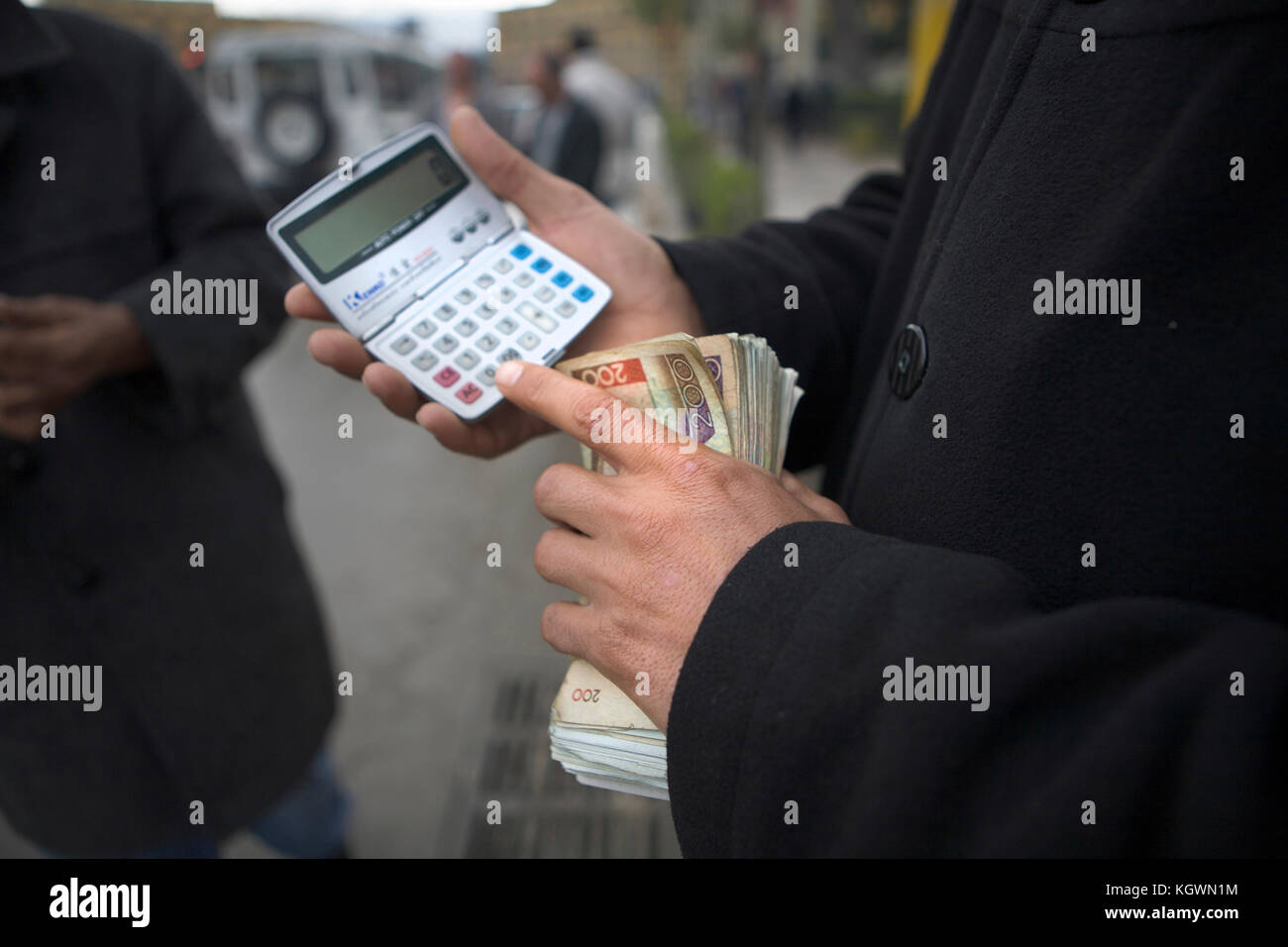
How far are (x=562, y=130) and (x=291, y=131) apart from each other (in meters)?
3.44

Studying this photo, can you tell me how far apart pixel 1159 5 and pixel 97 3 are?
2.76 metres

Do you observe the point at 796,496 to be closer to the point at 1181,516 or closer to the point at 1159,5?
the point at 1181,516

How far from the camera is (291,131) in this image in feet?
21.6

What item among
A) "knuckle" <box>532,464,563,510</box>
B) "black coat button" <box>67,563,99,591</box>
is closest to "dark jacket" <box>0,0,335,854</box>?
"black coat button" <box>67,563,99,591</box>

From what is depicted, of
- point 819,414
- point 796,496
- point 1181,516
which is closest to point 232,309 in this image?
point 819,414

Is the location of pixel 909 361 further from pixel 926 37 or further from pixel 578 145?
pixel 578 145

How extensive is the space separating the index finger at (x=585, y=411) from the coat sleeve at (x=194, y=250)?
36.9 inches

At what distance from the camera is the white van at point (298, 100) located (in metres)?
6.53

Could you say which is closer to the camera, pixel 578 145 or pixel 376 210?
pixel 376 210

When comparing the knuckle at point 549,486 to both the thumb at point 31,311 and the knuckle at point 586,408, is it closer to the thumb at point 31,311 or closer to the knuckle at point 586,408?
the knuckle at point 586,408

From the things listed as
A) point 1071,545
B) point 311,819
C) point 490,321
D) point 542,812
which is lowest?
point 542,812

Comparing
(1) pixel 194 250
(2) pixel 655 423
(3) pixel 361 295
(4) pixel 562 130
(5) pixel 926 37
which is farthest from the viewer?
(4) pixel 562 130

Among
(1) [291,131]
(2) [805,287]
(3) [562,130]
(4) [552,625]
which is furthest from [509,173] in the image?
(1) [291,131]
